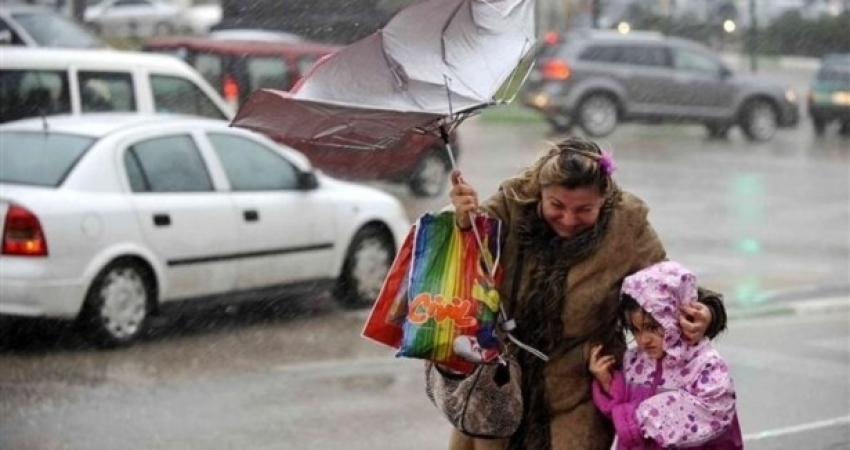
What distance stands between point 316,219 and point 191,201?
123 centimetres

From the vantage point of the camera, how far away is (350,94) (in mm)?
4293

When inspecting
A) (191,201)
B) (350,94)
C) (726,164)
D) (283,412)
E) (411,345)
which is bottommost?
(726,164)

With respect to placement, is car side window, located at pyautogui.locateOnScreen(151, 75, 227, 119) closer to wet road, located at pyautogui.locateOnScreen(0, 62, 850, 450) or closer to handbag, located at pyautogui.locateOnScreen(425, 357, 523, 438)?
wet road, located at pyautogui.locateOnScreen(0, 62, 850, 450)

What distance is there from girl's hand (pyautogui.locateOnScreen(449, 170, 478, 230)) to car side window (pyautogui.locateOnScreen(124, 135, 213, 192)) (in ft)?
21.3

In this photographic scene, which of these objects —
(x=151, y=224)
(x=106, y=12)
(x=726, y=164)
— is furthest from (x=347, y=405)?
(x=106, y=12)

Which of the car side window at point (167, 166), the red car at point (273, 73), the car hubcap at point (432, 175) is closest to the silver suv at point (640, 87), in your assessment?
the red car at point (273, 73)

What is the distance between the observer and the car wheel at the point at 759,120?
3039cm

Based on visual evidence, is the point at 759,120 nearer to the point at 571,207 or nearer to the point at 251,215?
the point at 251,215

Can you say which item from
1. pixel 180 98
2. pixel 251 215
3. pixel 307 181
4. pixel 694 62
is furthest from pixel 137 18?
pixel 251 215

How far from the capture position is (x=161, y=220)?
10.6m

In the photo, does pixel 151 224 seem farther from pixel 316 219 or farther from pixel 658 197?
pixel 658 197

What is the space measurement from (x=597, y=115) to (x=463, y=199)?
977 inches

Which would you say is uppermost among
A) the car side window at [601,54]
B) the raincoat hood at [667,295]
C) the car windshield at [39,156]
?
the raincoat hood at [667,295]

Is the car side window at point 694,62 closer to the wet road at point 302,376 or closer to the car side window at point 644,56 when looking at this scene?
the car side window at point 644,56
